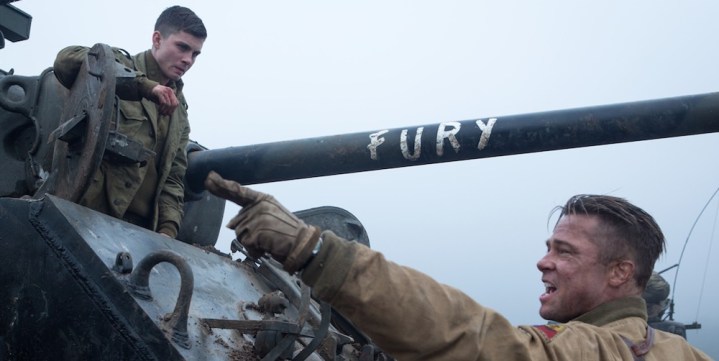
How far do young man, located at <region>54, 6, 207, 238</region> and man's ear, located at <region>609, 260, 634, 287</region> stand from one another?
196 centimetres

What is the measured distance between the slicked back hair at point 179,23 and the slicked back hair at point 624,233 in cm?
223

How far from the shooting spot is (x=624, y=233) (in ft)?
9.36

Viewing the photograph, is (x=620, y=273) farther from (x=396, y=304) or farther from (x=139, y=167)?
(x=139, y=167)

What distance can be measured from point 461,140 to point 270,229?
238 cm

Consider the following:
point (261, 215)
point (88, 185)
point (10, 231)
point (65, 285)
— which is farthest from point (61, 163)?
point (261, 215)

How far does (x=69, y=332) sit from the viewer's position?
2.76 m

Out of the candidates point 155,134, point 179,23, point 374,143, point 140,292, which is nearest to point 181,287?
point 140,292

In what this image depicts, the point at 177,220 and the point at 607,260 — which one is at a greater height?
the point at 607,260

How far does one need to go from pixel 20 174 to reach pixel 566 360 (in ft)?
9.72

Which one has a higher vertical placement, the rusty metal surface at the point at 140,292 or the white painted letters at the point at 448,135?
the white painted letters at the point at 448,135

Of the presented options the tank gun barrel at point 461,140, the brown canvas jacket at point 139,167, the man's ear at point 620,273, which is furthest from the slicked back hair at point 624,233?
the brown canvas jacket at point 139,167

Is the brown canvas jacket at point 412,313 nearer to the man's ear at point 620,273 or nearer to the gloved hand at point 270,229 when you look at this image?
the gloved hand at point 270,229

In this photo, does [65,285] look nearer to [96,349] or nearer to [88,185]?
[96,349]

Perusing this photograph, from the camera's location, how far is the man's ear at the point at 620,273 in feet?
9.27
